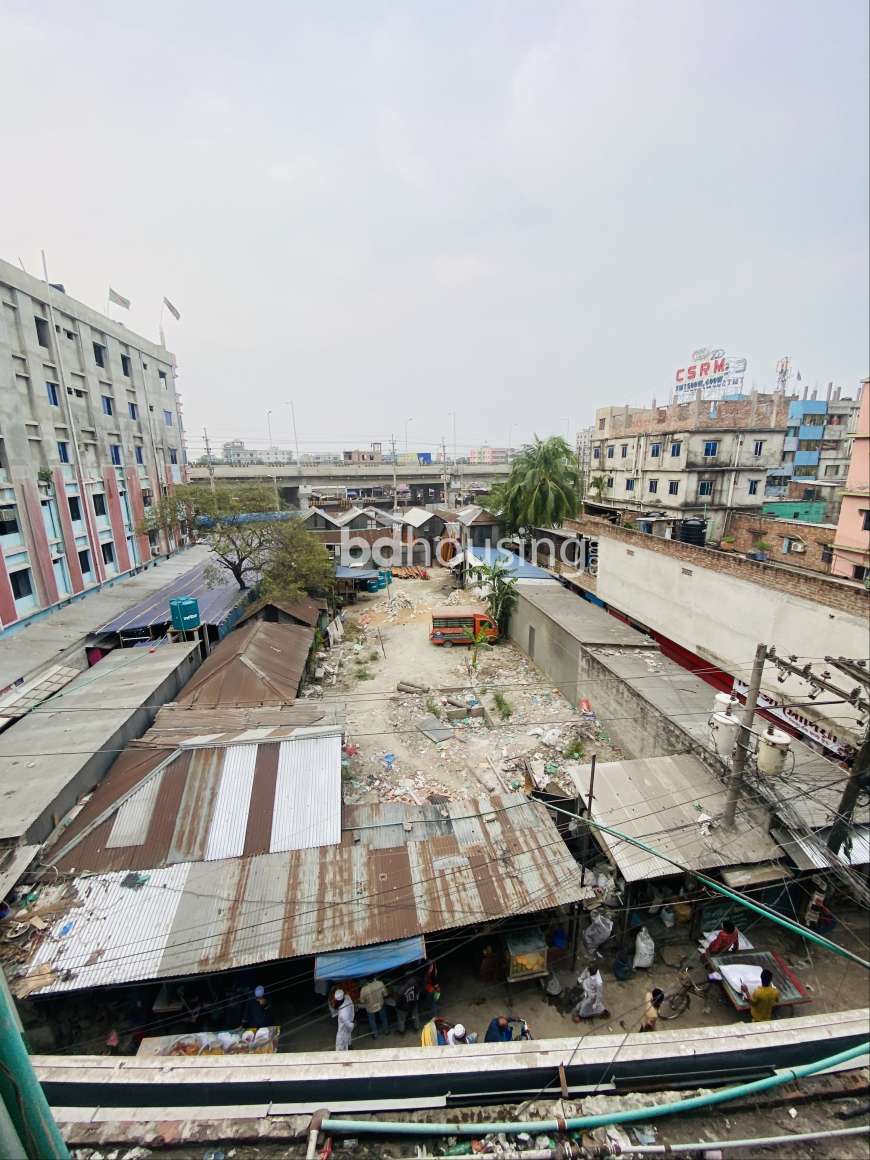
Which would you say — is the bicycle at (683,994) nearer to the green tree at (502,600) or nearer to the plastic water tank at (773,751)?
the plastic water tank at (773,751)

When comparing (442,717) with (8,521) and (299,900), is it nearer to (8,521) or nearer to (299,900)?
(299,900)

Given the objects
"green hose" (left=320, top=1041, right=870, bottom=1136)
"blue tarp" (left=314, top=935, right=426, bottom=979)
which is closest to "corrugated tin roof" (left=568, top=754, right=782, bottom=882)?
"blue tarp" (left=314, top=935, right=426, bottom=979)

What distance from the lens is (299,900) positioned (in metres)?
7.11

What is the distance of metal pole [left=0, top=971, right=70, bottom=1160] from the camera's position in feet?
5.15

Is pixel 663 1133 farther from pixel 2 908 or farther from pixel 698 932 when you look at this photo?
pixel 2 908

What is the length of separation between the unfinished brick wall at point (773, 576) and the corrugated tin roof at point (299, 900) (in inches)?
298

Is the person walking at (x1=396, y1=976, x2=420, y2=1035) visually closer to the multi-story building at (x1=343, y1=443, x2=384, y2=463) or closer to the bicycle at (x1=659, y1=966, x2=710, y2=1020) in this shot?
the bicycle at (x1=659, y1=966, x2=710, y2=1020)

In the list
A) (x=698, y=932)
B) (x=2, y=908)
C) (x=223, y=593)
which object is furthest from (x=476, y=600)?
(x=2, y=908)

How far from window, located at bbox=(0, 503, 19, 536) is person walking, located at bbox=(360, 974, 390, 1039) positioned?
19070 millimetres

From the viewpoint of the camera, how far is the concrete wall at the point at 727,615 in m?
10.6

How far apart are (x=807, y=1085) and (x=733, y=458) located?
30.7m

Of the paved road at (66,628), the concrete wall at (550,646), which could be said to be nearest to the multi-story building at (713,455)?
the concrete wall at (550,646)

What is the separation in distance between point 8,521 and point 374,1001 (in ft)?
64.5

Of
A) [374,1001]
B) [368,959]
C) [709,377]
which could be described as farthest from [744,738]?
[709,377]
